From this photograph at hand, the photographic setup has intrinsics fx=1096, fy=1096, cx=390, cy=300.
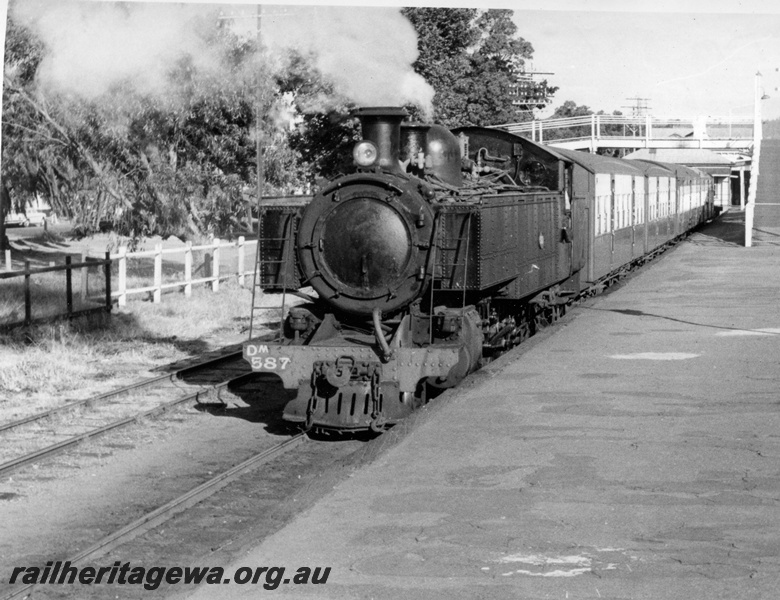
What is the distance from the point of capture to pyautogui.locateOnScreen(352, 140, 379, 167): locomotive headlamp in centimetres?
1029

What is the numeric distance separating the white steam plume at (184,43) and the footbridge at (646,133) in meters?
23.3

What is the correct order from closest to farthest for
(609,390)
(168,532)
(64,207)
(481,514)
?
(481,514), (168,532), (609,390), (64,207)

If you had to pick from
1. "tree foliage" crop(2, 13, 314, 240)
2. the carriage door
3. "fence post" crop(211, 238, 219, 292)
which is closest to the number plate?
the carriage door

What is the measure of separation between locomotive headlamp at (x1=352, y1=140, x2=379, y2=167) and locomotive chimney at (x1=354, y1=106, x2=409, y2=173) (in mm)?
79

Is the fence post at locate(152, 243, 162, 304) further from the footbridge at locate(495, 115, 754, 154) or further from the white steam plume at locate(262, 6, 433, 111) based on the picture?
the footbridge at locate(495, 115, 754, 154)

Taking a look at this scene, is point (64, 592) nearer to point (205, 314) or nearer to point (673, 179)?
point (205, 314)

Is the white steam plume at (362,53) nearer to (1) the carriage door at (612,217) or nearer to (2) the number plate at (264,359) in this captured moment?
(2) the number plate at (264,359)

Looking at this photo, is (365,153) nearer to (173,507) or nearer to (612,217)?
(173,507)

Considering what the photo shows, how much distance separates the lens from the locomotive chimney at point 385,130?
1030 centimetres

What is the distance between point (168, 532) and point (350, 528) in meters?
1.65

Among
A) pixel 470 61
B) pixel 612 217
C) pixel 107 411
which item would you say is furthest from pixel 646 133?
pixel 107 411

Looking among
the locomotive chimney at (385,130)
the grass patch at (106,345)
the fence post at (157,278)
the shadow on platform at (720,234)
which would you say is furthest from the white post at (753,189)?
the locomotive chimney at (385,130)

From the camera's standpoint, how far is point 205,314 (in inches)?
769

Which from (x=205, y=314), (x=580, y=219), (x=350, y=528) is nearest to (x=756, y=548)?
(x=350, y=528)
